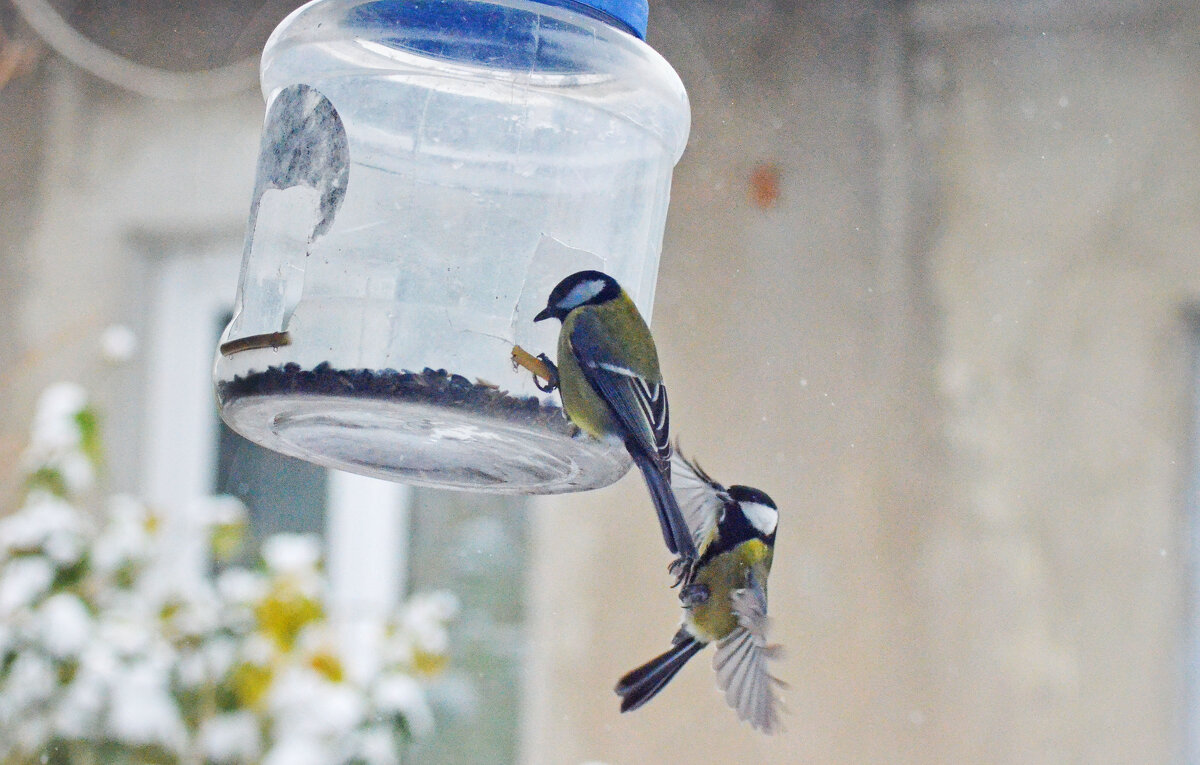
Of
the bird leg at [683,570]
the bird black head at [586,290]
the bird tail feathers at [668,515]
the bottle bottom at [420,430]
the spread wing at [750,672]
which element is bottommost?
the spread wing at [750,672]

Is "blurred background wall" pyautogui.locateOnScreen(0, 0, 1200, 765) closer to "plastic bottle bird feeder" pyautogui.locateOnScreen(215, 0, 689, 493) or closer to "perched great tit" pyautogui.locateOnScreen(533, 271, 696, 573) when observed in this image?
"plastic bottle bird feeder" pyautogui.locateOnScreen(215, 0, 689, 493)

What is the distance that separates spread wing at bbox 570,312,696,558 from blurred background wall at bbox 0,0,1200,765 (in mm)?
1477

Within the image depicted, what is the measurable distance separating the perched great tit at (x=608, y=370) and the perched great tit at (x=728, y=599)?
43 millimetres

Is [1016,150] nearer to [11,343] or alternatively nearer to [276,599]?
[276,599]

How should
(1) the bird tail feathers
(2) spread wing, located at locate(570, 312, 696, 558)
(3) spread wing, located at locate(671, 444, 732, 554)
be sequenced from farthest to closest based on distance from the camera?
(3) spread wing, located at locate(671, 444, 732, 554), (2) spread wing, located at locate(570, 312, 696, 558), (1) the bird tail feathers

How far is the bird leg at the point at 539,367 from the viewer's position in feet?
3.18

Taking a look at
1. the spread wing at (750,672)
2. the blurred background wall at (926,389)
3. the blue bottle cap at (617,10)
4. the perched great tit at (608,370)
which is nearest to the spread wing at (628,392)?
the perched great tit at (608,370)

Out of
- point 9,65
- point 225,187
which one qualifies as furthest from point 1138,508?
point 9,65

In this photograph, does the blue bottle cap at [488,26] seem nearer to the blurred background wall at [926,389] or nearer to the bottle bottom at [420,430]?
the bottle bottom at [420,430]

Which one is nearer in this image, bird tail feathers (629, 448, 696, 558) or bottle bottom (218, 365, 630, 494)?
bird tail feathers (629, 448, 696, 558)

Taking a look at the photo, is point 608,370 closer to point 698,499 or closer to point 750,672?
point 698,499

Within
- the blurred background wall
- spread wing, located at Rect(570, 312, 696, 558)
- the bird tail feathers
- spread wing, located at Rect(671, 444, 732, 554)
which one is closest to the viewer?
the bird tail feathers

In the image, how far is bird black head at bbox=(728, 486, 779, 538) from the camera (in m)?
0.97

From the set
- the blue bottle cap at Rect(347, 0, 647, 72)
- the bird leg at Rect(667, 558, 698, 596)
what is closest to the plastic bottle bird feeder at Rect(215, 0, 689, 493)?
the blue bottle cap at Rect(347, 0, 647, 72)
